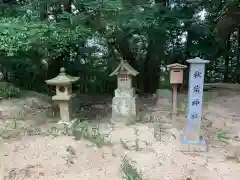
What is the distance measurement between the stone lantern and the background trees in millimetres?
616

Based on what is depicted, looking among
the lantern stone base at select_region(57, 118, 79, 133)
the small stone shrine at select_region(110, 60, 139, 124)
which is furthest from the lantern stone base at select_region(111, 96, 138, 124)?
the lantern stone base at select_region(57, 118, 79, 133)

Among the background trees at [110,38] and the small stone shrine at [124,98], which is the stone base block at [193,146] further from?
the background trees at [110,38]

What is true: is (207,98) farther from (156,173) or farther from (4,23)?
(4,23)

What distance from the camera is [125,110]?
231 inches

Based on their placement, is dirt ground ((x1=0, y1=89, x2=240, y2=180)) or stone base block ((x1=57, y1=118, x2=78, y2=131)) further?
stone base block ((x1=57, y1=118, x2=78, y2=131))

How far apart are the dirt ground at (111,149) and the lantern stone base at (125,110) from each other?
176 millimetres

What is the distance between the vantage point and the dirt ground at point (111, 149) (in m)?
4.27

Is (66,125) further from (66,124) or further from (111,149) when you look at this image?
(111,149)

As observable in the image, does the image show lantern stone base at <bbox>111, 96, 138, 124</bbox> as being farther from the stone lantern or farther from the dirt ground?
the stone lantern

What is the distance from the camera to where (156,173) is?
14.0 ft

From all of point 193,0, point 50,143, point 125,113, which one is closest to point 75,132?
point 50,143

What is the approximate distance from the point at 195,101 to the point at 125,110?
5.19ft

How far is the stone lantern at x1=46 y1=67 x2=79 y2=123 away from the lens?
17.5 ft

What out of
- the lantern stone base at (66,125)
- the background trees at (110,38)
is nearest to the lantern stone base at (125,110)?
the lantern stone base at (66,125)
